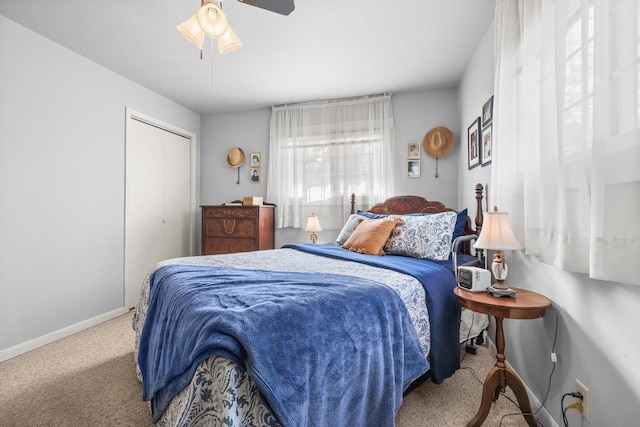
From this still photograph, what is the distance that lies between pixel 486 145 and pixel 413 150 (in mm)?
1234

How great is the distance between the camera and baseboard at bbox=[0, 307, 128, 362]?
7.44 ft

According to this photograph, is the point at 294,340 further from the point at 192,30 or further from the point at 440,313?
the point at 192,30

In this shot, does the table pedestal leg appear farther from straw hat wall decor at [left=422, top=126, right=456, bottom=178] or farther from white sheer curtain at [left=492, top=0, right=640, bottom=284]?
straw hat wall decor at [left=422, top=126, right=456, bottom=178]

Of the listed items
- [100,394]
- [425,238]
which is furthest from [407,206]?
[100,394]

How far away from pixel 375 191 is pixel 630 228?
9.30 feet

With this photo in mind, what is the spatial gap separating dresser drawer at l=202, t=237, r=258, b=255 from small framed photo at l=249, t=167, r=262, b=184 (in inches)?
39.1

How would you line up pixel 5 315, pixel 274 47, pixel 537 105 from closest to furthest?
pixel 537 105, pixel 5 315, pixel 274 47

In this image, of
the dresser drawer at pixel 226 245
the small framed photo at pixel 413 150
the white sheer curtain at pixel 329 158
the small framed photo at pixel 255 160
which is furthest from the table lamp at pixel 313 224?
the small framed photo at pixel 413 150

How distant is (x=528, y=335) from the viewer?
5.50 feet

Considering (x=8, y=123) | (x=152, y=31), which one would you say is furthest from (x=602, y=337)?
(x=8, y=123)

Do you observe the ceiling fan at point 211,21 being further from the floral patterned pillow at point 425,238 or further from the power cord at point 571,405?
the power cord at point 571,405

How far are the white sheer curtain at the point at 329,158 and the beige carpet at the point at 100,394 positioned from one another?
2155 millimetres

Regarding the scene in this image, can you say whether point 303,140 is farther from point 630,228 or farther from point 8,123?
point 630,228

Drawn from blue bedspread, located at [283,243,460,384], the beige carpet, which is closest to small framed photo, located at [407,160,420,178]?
blue bedspread, located at [283,243,460,384]
